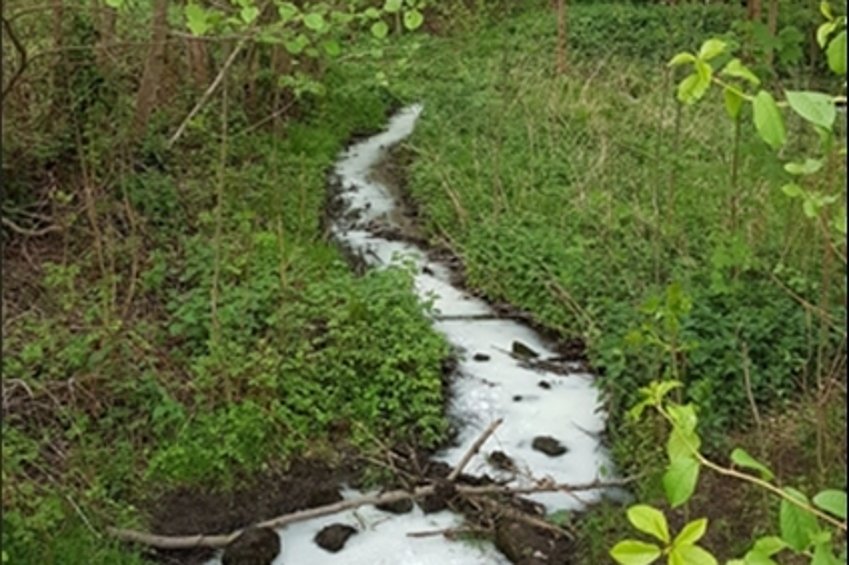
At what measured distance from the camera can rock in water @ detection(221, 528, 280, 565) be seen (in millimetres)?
4340

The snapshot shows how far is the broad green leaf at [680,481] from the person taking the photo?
4.61ft

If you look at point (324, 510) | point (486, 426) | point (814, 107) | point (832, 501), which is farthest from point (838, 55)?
point (486, 426)

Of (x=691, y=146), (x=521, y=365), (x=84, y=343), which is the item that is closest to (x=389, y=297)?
(x=521, y=365)

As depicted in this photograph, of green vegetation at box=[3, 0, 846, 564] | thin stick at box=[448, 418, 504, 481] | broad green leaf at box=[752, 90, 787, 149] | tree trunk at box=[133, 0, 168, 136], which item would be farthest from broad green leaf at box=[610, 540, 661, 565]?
tree trunk at box=[133, 0, 168, 136]

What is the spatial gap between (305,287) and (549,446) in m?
1.87

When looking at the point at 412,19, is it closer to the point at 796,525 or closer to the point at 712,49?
the point at 712,49

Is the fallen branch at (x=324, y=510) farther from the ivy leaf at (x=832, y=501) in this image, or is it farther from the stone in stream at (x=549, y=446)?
the ivy leaf at (x=832, y=501)

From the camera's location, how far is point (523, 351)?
6.39 m

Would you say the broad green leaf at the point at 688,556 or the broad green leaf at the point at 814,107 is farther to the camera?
the broad green leaf at the point at 688,556

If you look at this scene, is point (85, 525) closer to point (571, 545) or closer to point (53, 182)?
point (571, 545)

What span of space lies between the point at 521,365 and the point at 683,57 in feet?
15.8

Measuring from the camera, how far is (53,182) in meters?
6.38

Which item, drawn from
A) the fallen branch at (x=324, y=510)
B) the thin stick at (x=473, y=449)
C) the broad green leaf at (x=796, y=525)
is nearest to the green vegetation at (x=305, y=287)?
the fallen branch at (x=324, y=510)

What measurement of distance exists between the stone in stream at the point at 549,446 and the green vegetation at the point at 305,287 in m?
0.29
